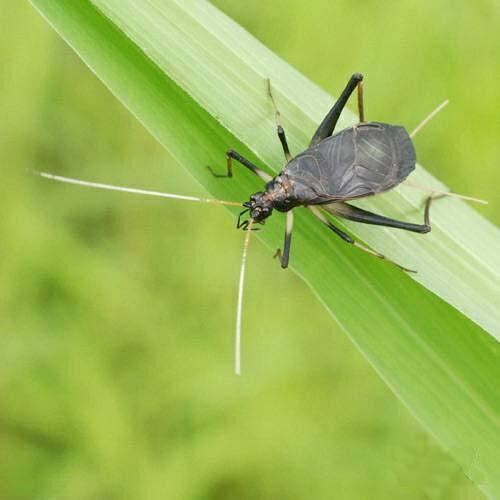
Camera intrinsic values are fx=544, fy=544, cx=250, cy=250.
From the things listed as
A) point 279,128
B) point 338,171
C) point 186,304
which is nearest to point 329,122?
point 279,128

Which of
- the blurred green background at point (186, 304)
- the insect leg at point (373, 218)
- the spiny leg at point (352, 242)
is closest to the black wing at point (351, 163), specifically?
the insect leg at point (373, 218)

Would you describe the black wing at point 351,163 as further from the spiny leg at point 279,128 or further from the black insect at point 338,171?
the spiny leg at point 279,128

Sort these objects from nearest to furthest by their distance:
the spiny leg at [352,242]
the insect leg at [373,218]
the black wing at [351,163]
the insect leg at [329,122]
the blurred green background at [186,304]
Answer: the spiny leg at [352,242]
the insect leg at [373,218]
the insect leg at [329,122]
the black wing at [351,163]
the blurred green background at [186,304]

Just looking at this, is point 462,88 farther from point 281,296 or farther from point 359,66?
point 281,296

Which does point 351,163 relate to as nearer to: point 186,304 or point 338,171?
point 338,171

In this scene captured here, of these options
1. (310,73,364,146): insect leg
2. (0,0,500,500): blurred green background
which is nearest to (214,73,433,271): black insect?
(310,73,364,146): insect leg

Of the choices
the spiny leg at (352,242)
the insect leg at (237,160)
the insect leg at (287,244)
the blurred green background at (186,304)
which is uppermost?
the spiny leg at (352,242)

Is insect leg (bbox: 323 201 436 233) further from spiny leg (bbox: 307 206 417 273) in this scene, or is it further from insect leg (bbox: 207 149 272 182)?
insect leg (bbox: 207 149 272 182)

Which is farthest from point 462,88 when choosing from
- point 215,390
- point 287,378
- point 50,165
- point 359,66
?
point 50,165
